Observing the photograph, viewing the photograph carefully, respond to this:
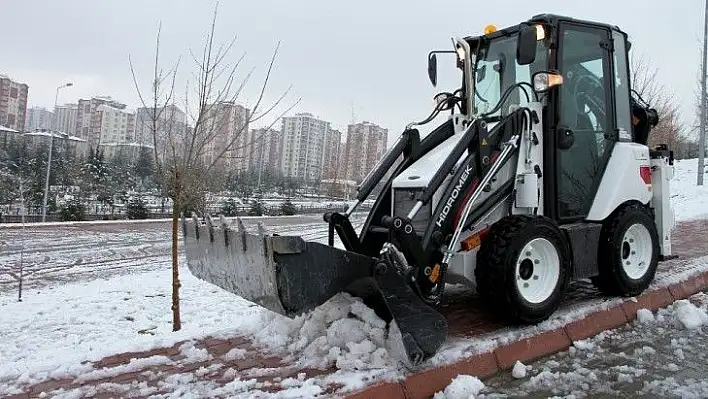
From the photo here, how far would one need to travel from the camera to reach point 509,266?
414 cm

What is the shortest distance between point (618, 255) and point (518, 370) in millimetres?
1983

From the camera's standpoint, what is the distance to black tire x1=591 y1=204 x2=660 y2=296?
17.0 ft

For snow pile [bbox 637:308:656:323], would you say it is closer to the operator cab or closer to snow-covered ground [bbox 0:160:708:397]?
the operator cab

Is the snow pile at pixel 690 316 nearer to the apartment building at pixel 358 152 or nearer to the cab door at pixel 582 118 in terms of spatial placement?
the cab door at pixel 582 118

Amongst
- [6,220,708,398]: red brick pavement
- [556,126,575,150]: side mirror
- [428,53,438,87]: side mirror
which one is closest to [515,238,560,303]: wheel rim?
[6,220,708,398]: red brick pavement

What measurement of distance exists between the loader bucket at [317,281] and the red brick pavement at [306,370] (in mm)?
246

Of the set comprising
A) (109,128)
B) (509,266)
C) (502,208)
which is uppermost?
(109,128)

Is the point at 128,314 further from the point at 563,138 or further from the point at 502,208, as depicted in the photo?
the point at 563,138

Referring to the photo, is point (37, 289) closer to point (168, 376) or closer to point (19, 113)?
point (168, 376)

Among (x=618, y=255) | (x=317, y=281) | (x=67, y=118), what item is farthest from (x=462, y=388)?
(x=67, y=118)

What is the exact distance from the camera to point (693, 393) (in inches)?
140

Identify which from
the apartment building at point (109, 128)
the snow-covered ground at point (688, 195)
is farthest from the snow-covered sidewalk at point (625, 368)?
the apartment building at point (109, 128)

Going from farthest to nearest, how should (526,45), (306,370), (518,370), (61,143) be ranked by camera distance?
(61,143) → (526,45) → (518,370) → (306,370)

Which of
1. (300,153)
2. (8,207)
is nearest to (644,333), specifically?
(8,207)
